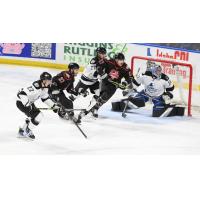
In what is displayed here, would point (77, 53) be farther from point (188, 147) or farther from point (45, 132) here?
point (188, 147)

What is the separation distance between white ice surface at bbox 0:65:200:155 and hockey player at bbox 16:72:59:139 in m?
0.03

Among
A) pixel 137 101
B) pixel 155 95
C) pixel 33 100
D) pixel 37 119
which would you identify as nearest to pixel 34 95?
pixel 33 100

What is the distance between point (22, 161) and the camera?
12.8 feet

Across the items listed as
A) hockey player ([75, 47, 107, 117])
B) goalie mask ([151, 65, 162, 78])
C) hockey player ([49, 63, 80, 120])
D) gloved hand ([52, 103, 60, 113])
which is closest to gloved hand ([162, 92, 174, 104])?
goalie mask ([151, 65, 162, 78])

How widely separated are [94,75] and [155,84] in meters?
0.43

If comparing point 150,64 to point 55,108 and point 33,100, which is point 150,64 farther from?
point 33,100

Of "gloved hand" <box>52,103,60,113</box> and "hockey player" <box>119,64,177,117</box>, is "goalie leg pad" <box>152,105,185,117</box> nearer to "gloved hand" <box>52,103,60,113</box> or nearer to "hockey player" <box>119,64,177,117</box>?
"hockey player" <box>119,64,177,117</box>

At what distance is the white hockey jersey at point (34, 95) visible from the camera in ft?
13.3

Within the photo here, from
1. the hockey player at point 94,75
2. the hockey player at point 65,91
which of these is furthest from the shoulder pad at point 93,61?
the hockey player at point 65,91

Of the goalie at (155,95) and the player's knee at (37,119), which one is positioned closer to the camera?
the player's knee at (37,119)

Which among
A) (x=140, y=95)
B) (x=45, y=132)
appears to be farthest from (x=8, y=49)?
(x=140, y=95)

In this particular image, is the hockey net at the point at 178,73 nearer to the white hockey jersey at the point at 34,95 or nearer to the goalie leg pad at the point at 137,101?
the goalie leg pad at the point at 137,101

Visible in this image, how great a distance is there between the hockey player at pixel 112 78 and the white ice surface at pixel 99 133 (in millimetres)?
45

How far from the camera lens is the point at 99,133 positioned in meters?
4.03
